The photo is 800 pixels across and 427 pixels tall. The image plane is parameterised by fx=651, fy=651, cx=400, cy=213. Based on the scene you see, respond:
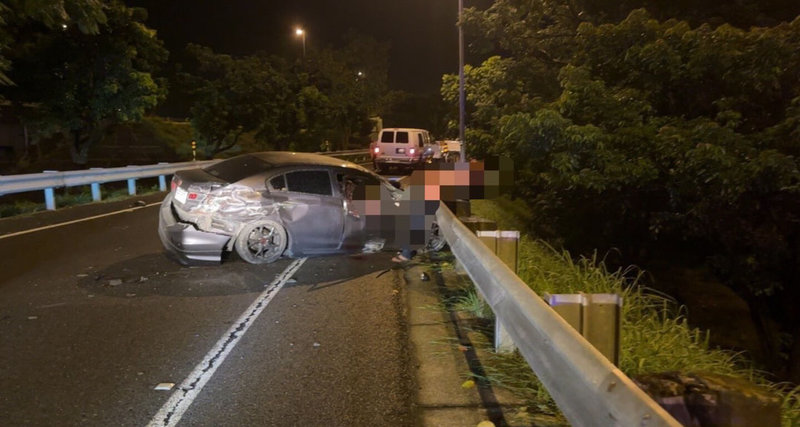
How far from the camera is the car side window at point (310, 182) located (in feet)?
27.9

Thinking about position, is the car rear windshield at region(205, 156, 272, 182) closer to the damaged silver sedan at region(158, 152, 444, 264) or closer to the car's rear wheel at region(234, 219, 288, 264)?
the damaged silver sedan at region(158, 152, 444, 264)

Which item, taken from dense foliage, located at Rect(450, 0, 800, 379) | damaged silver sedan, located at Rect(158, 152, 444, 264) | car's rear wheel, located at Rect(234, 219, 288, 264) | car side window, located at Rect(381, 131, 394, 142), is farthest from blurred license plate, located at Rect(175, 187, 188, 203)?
car side window, located at Rect(381, 131, 394, 142)

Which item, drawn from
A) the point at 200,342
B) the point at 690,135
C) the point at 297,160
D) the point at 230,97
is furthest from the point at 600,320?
the point at 230,97

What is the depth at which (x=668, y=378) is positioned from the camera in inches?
123

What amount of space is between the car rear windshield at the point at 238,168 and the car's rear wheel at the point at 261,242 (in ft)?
2.18

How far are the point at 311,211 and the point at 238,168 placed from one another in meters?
1.21

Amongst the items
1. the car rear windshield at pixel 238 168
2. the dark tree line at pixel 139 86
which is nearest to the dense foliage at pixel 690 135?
the car rear windshield at pixel 238 168

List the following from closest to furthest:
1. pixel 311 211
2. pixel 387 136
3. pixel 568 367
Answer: pixel 568 367, pixel 311 211, pixel 387 136

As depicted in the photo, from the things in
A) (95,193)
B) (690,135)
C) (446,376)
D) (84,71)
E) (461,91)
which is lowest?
(446,376)

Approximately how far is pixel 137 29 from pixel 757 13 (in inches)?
833

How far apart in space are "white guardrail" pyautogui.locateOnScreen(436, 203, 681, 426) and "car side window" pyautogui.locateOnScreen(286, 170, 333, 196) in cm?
420

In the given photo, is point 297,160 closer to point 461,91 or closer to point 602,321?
point 602,321

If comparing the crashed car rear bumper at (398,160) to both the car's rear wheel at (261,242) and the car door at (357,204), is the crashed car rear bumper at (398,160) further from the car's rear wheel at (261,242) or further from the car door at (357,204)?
the car's rear wheel at (261,242)

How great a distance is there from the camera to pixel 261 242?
8336 mm
